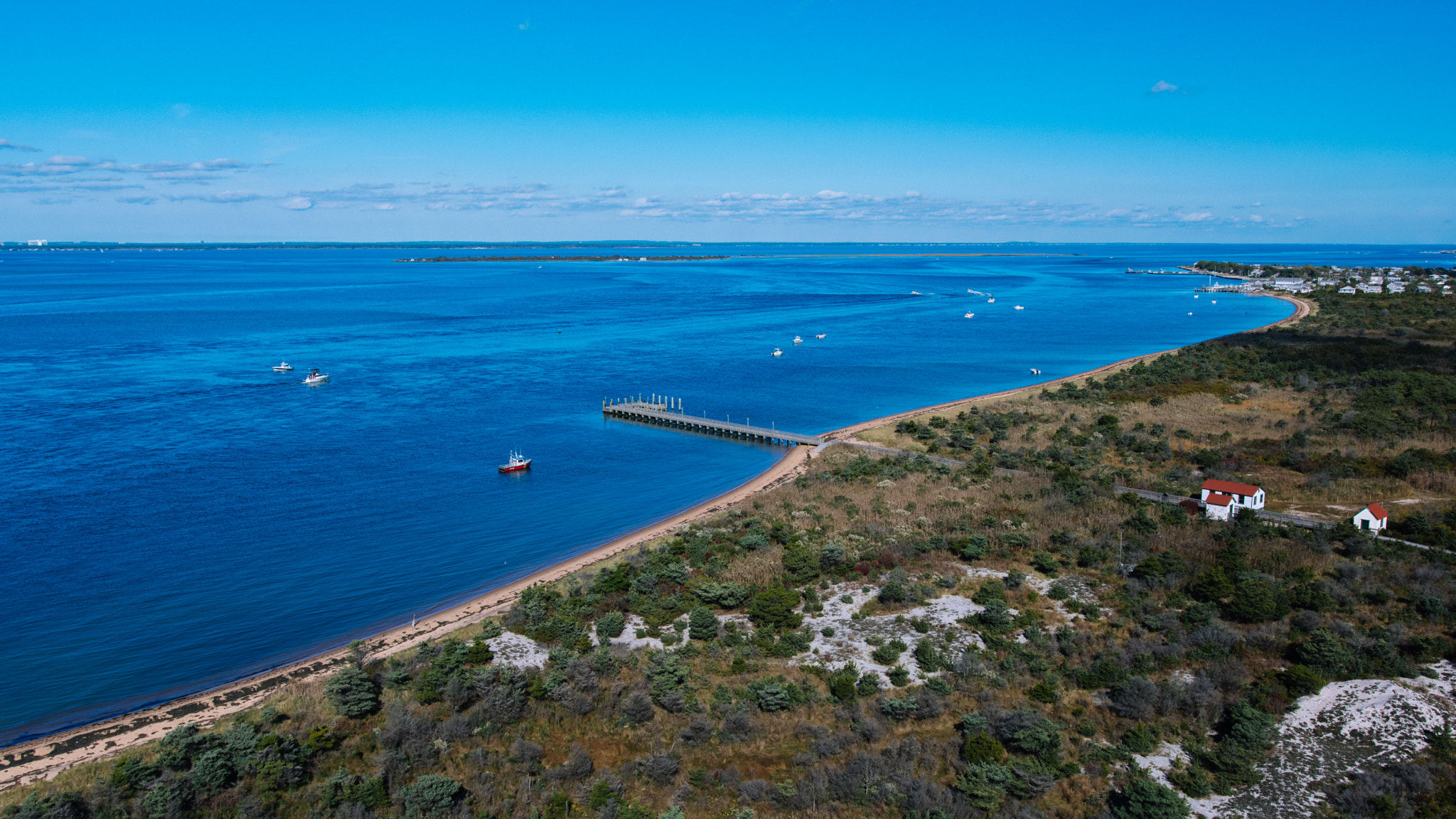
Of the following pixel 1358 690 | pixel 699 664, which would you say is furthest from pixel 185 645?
pixel 1358 690

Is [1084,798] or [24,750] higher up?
[1084,798]

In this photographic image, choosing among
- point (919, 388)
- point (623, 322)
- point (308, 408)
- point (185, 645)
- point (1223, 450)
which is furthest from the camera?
point (623, 322)

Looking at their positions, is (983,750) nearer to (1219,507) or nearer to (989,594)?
(989,594)

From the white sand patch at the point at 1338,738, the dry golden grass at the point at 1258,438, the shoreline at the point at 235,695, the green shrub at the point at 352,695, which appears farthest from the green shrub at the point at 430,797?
the dry golden grass at the point at 1258,438

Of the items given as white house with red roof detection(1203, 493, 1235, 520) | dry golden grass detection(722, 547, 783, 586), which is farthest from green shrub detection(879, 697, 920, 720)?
white house with red roof detection(1203, 493, 1235, 520)

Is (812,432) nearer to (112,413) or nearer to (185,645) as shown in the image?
(185,645)
